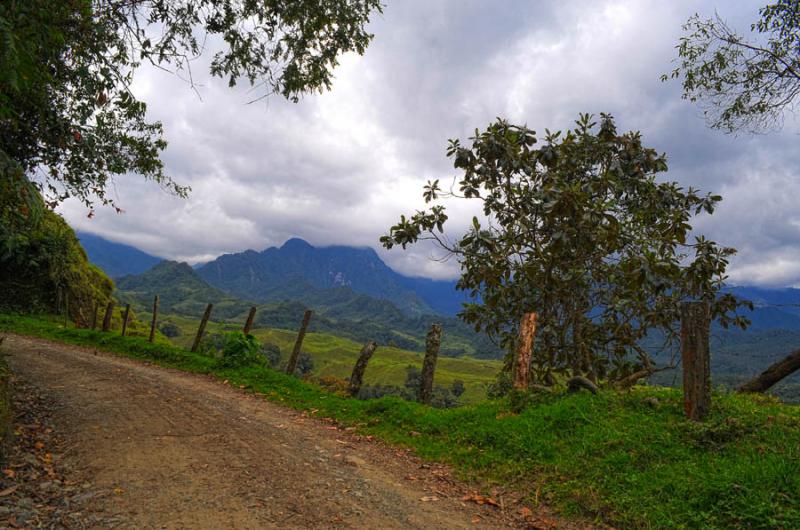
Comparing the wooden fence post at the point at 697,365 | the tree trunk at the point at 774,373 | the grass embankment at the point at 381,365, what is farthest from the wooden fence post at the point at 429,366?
the grass embankment at the point at 381,365

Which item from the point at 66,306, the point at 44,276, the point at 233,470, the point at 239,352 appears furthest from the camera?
the point at 66,306

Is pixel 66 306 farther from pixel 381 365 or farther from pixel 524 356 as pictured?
pixel 381 365

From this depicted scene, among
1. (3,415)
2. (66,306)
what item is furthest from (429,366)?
(66,306)

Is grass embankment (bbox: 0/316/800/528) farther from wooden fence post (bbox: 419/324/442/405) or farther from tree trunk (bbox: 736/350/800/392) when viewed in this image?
wooden fence post (bbox: 419/324/442/405)

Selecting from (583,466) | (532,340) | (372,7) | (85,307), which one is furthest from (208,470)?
(85,307)

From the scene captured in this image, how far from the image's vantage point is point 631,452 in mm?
6895

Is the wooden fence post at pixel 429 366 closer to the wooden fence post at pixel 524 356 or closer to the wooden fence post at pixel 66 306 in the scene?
the wooden fence post at pixel 524 356

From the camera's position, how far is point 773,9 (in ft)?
29.9

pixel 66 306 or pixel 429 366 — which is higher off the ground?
pixel 429 366

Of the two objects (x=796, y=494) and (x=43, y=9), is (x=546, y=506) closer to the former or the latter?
(x=796, y=494)

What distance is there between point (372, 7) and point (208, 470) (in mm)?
9223

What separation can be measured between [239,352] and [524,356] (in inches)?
422

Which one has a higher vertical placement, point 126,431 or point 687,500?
point 687,500

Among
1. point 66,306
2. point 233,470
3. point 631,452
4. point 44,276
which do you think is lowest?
point 233,470
